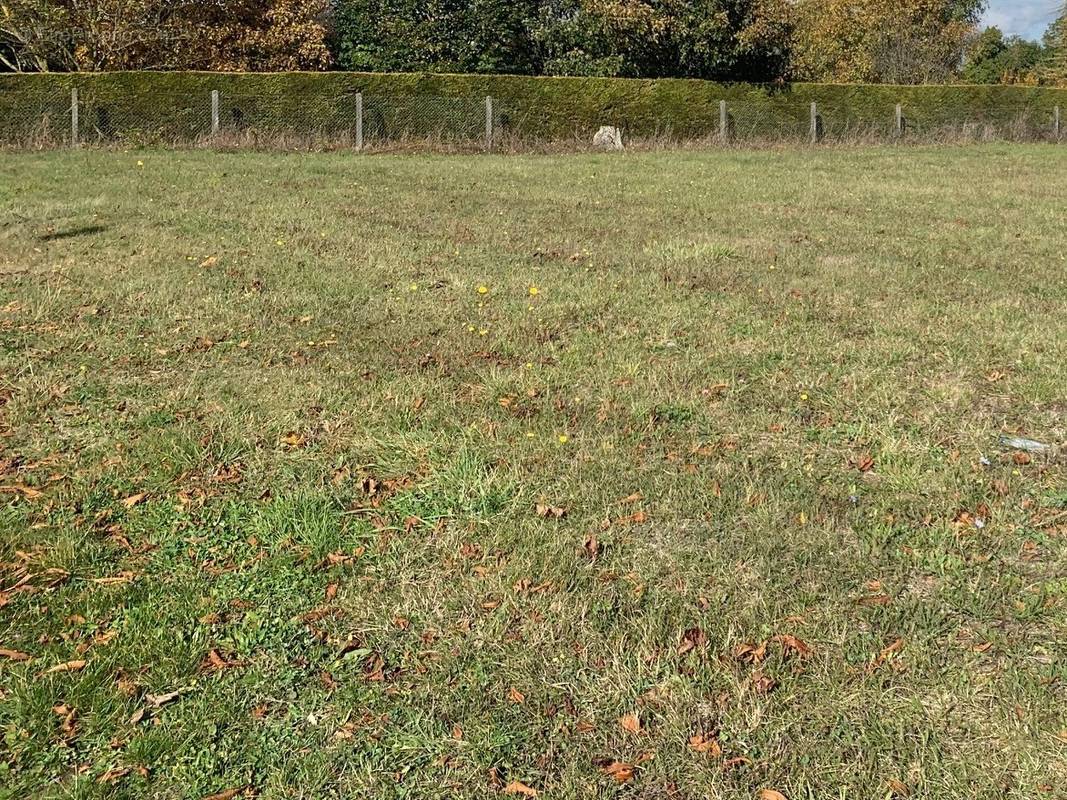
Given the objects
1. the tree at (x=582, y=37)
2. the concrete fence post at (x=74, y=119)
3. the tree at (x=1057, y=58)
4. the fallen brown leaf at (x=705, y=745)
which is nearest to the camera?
the fallen brown leaf at (x=705, y=745)

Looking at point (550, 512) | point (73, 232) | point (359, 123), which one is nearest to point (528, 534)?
point (550, 512)

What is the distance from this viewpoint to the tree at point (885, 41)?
35094mm

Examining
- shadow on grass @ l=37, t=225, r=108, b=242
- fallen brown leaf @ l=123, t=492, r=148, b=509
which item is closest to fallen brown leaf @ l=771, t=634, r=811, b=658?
fallen brown leaf @ l=123, t=492, r=148, b=509

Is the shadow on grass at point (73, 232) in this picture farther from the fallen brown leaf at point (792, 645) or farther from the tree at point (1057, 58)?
the tree at point (1057, 58)

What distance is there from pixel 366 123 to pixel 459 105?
2.18 m

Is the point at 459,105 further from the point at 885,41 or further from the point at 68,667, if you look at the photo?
the point at 885,41

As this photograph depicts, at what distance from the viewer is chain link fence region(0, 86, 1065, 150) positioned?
635 inches

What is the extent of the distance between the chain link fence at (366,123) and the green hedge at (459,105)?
0.09ft

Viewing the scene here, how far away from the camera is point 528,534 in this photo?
9.72 feet

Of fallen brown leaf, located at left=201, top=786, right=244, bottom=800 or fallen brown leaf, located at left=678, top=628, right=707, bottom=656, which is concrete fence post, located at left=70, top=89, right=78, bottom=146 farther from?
fallen brown leaf, located at left=678, top=628, right=707, bottom=656

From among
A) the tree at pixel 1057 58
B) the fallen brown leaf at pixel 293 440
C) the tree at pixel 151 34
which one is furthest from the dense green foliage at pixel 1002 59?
the fallen brown leaf at pixel 293 440

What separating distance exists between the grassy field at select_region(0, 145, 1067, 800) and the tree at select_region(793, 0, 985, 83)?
33.8 metres

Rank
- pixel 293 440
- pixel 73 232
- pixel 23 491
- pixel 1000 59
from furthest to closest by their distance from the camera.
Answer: pixel 1000 59, pixel 73 232, pixel 293 440, pixel 23 491

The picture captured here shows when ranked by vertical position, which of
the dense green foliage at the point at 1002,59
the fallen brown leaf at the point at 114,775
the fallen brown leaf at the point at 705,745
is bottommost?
the fallen brown leaf at the point at 114,775
